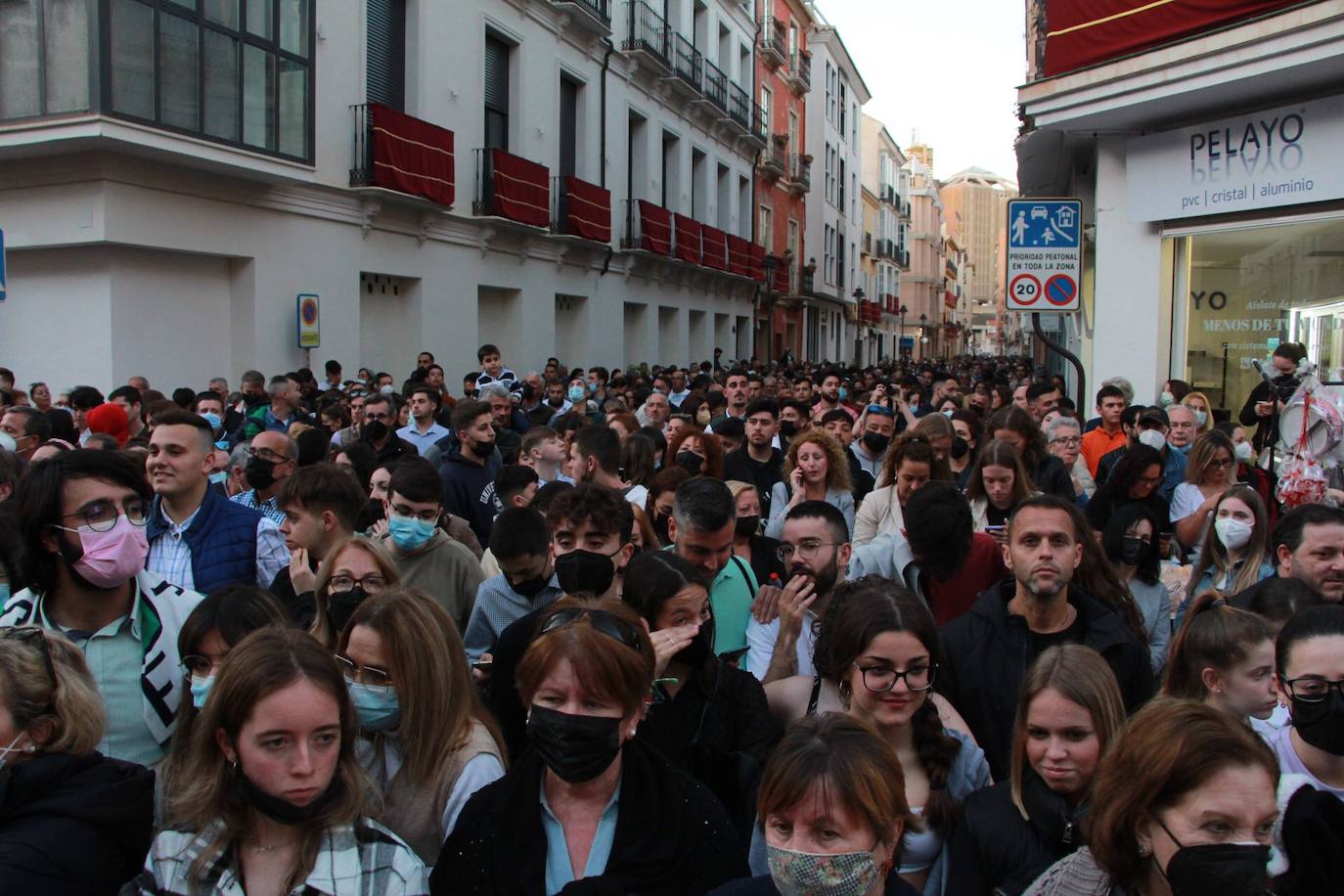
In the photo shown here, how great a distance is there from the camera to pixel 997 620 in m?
4.01

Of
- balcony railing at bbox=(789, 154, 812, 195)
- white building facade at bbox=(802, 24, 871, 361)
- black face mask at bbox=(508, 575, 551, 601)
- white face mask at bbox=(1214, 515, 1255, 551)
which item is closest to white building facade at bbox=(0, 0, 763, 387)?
black face mask at bbox=(508, 575, 551, 601)

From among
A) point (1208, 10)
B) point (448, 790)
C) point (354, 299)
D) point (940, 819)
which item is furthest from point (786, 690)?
point (354, 299)

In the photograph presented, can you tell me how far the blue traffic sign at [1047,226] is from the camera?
9070mm

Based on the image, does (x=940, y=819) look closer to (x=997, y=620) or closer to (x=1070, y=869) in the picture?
(x=1070, y=869)

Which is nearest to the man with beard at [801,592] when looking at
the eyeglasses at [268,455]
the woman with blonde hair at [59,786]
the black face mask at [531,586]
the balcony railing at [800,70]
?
the black face mask at [531,586]

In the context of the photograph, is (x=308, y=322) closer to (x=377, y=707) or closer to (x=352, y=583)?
(x=352, y=583)

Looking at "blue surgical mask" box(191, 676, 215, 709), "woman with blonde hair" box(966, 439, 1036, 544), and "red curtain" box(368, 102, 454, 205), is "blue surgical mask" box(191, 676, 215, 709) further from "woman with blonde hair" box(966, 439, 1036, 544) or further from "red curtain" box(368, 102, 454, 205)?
"red curtain" box(368, 102, 454, 205)

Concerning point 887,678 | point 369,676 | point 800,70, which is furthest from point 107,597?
point 800,70

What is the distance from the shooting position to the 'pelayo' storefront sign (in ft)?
33.8

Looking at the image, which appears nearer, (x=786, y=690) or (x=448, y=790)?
(x=448, y=790)

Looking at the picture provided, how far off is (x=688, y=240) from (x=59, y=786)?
27.8m

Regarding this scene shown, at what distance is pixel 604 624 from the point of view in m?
2.79

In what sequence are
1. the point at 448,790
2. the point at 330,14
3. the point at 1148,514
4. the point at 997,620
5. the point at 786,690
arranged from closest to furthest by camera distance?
the point at 448,790 < the point at 786,690 < the point at 997,620 < the point at 1148,514 < the point at 330,14

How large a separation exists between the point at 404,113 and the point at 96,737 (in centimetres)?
1570
